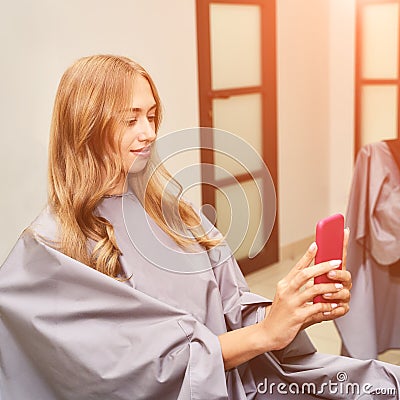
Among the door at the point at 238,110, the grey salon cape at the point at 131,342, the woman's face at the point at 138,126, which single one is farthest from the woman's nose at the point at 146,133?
the door at the point at 238,110

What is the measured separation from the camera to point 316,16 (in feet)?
13.1

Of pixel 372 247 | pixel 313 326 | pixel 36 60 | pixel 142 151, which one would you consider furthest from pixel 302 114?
pixel 142 151

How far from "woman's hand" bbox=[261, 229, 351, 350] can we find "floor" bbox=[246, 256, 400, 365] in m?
1.55

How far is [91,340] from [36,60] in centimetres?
156

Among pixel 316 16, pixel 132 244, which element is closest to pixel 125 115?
pixel 132 244

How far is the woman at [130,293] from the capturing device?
105 cm

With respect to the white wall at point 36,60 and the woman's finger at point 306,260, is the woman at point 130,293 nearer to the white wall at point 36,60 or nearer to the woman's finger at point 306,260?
the woman's finger at point 306,260

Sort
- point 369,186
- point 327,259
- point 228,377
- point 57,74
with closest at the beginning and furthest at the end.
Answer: point 327,259 → point 228,377 → point 369,186 → point 57,74

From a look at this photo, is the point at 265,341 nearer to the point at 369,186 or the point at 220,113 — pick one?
the point at 369,186

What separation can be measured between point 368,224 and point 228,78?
1447 mm

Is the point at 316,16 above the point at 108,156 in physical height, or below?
above

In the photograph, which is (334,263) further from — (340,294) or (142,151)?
(142,151)

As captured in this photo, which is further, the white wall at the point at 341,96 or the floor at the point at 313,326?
the white wall at the point at 341,96

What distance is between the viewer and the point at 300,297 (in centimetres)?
99
